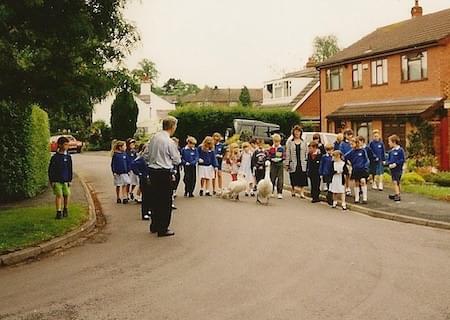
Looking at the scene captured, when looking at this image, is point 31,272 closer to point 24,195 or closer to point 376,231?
point 376,231

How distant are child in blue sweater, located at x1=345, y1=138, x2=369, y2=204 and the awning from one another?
55.0 feet

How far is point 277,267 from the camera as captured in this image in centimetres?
820

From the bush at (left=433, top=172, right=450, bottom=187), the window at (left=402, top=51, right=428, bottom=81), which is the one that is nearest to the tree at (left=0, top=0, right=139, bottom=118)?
the bush at (left=433, top=172, right=450, bottom=187)

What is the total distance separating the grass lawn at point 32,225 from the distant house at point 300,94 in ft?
122

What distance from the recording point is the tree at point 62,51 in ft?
34.0

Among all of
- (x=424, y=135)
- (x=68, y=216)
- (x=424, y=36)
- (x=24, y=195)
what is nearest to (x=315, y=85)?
(x=424, y=36)

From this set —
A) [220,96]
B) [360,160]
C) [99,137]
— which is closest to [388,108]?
[360,160]

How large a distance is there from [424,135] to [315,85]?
24.2 metres

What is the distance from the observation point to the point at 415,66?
3400 centimetres

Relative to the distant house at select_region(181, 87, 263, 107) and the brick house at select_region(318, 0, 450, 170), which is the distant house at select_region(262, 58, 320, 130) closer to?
the brick house at select_region(318, 0, 450, 170)

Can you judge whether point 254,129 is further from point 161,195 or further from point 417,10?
point 161,195

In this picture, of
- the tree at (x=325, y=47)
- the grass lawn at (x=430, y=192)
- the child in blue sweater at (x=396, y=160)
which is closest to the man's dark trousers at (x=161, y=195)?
the child in blue sweater at (x=396, y=160)

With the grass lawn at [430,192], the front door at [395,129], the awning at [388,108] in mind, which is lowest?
the grass lawn at [430,192]

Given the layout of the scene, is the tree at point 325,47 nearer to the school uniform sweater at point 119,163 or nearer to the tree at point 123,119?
the tree at point 123,119
